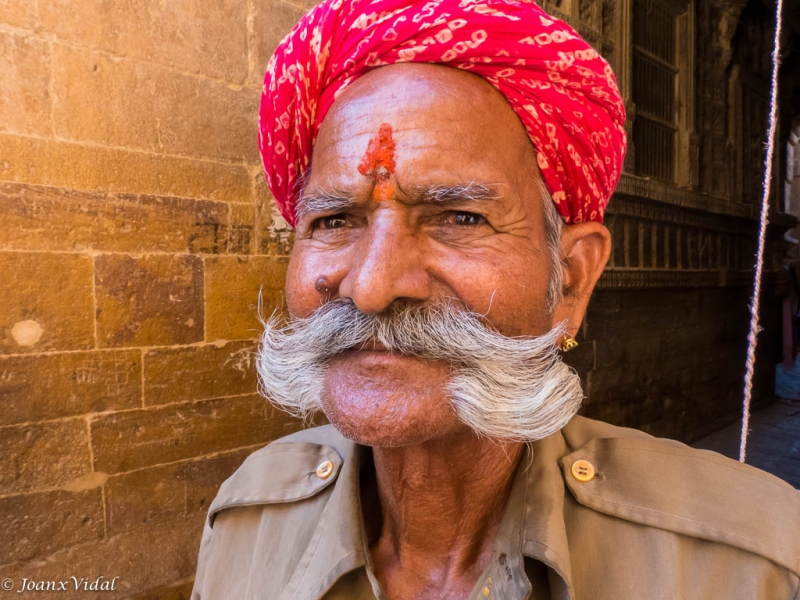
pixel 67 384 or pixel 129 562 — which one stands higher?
pixel 67 384

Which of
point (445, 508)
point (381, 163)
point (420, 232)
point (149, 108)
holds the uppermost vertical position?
point (149, 108)

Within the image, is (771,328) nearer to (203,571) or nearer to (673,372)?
(673,372)

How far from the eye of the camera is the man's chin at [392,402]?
3.29ft

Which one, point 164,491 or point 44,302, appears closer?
point 44,302

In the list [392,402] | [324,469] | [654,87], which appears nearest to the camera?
[392,402]

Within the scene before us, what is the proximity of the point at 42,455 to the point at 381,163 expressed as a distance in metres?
2.29

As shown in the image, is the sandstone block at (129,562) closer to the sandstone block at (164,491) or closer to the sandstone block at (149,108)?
the sandstone block at (164,491)

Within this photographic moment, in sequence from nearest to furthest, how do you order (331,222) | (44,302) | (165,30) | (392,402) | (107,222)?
(392,402), (331,222), (44,302), (107,222), (165,30)

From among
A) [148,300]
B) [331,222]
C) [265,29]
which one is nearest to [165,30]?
[265,29]

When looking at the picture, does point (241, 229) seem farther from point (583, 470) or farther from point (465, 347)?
point (583, 470)

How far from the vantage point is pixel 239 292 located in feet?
9.49

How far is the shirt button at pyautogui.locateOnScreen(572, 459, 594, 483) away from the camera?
46.4 inches

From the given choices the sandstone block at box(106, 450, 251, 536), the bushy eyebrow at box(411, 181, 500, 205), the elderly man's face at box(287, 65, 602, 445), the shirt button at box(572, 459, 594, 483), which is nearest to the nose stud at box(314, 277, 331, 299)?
the elderly man's face at box(287, 65, 602, 445)

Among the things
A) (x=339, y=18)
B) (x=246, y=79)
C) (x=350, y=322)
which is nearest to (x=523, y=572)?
(x=350, y=322)
